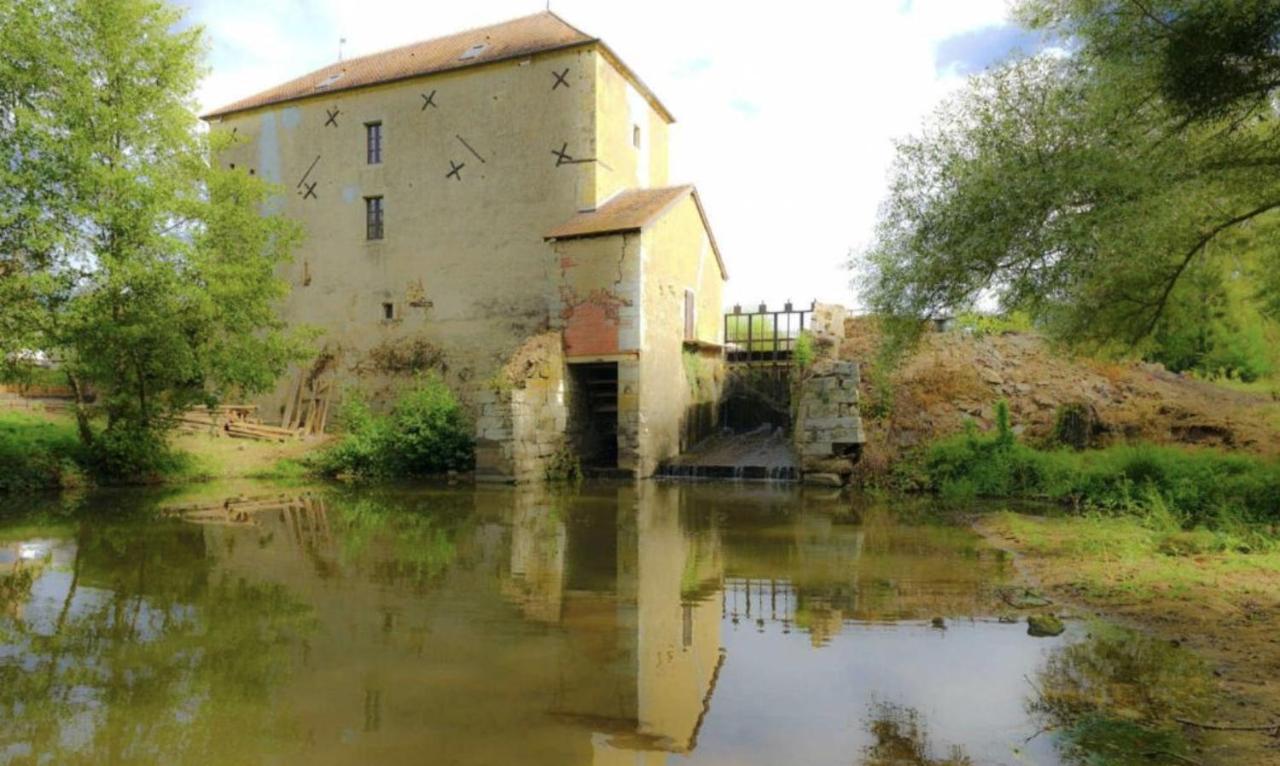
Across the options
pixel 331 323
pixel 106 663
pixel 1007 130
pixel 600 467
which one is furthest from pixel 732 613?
pixel 331 323

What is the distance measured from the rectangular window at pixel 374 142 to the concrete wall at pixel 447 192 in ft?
0.49

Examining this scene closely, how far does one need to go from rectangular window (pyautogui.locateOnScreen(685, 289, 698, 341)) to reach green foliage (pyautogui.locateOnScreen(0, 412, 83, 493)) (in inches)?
523

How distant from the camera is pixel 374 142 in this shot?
849 inches

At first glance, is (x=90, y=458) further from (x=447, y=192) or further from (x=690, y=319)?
(x=690, y=319)

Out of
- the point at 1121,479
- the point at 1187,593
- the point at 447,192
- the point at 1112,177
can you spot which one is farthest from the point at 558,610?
the point at 447,192

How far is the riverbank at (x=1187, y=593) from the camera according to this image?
385 centimetres

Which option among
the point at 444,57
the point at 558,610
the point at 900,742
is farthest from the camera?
the point at 444,57

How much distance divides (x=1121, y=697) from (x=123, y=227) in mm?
16203

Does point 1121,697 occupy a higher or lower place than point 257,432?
lower

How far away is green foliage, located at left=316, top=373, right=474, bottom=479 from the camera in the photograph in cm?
1750

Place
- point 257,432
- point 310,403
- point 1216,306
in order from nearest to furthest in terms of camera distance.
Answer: point 1216,306 < point 257,432 < point 310,403

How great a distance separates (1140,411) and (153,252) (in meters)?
18.8

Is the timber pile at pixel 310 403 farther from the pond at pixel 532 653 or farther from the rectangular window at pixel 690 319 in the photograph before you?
the pond at pixel 532 653

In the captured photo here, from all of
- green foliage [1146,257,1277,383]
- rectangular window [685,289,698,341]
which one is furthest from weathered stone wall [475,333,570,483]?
green foliage [1146,257,1277,383]
